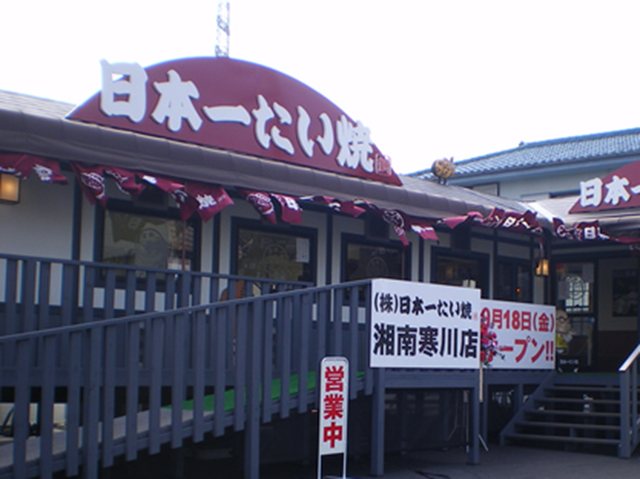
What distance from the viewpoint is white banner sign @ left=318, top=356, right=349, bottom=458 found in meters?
8.77

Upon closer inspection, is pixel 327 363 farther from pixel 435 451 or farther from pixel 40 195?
pixel 435 451

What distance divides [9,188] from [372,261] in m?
5.64

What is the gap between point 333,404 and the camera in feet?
29.5

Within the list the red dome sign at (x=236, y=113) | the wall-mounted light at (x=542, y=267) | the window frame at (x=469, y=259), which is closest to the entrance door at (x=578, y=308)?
the wall-mounted light at (x=542, y=267)

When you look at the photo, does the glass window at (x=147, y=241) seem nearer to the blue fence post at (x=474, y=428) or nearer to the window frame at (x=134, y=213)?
the window frame at (x=134, y=213)

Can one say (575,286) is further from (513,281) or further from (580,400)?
(580,400)

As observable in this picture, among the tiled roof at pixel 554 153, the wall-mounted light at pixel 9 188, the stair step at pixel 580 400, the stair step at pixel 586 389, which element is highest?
the tiled roof at pixel 554 153

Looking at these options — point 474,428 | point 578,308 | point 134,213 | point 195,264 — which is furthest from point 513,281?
point 134,213

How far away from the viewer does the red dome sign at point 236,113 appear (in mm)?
9703

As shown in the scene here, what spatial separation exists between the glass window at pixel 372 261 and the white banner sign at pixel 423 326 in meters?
2.04

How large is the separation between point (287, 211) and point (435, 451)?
15.2 ft

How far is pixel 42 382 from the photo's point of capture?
738 cm

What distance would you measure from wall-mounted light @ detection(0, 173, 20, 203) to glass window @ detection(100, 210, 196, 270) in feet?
3.58

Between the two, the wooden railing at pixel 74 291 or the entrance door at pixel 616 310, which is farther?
the entrance door at pixel 616 310
